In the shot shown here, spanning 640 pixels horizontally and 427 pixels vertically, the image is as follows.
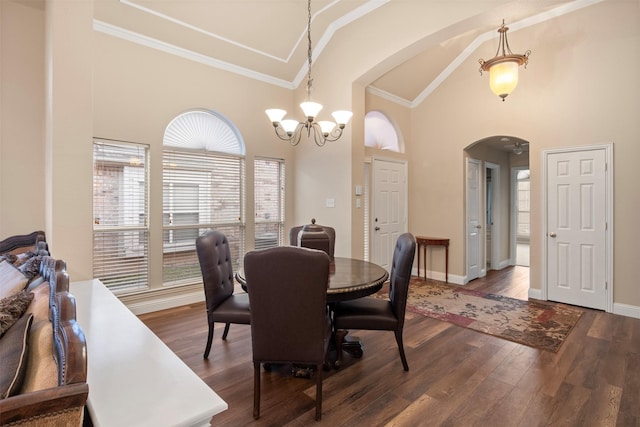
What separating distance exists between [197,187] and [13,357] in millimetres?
3380

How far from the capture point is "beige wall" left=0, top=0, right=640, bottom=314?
124 inches

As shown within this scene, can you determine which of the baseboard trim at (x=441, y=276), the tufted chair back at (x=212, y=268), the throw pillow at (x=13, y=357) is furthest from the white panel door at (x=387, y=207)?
the throw pillow at (x=13, y=357)

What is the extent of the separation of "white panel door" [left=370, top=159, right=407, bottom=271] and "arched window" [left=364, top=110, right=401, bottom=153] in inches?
12.1

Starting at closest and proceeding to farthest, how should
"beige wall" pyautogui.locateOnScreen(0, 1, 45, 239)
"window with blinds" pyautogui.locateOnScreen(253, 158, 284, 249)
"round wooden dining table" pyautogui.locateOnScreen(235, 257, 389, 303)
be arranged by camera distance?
"round wooden dining table" pyautogui.locateOnScreen(235, 257, 389, 303), "beige wall" pyautogui.locateOnScreen(0, 1, 45, 239), "window with blinds" pyautogui.locateOnScreen(253, 158, 284, 249)

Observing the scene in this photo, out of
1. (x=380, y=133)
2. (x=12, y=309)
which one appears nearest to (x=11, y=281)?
(x=12, y=309)

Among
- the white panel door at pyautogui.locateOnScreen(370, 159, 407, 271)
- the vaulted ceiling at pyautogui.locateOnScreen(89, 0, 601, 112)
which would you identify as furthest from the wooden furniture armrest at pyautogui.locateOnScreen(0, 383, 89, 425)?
the white panel door at pyautogui.locateOnScreen(370, 159, 407, 271)

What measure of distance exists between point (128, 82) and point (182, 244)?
6.40 feet

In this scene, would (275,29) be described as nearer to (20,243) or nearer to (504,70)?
(504,70)

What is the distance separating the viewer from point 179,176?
3.97 m

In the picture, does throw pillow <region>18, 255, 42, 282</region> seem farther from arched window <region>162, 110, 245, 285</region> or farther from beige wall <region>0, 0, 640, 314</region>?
arched window <region>162, 110, 245, 285</region>

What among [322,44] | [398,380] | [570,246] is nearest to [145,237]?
[398,380]

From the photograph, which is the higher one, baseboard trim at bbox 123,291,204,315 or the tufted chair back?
the tufted chair back

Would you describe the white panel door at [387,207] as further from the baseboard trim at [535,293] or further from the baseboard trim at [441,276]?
the baseboard trim at [535,293]

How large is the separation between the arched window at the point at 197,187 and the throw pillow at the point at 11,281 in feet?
6.75
